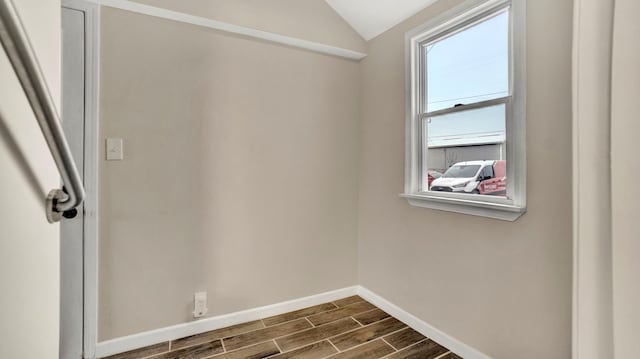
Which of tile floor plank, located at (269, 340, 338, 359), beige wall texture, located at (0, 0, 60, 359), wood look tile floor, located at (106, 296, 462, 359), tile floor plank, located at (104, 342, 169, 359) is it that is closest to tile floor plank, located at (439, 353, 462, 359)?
wood look tile floor, located at (106, 296, 462, 359)

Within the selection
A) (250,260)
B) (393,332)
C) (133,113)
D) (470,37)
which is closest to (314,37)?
(470,37)

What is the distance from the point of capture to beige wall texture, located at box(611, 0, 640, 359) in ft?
3.10

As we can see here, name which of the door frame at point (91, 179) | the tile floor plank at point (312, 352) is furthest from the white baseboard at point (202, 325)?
the tile floor plank at point (312, 352)

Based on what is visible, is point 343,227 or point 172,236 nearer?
point 172,236

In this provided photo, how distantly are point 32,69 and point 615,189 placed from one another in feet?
5.21

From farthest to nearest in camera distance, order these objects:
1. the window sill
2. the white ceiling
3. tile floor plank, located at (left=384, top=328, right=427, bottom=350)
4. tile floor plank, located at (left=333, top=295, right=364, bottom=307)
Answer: tile floor plank, located at (left=333, top=295, right=364, bottom=307) → the white ceiling → tile floor plank, located at (left=384, top=328, right=427, bottom=350) → the window sill

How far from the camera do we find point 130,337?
1851 mm

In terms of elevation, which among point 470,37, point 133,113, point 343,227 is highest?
point 470,37

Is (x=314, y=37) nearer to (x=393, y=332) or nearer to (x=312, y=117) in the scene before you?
(x=312, y=117)

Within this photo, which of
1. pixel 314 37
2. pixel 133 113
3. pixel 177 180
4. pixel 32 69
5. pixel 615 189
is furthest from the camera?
pixel 314 37

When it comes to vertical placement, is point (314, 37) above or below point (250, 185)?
above

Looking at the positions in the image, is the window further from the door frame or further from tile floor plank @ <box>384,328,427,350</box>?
the door frame

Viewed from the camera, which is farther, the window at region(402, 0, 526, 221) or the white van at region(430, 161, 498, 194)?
the white van at region(430, 161, 498, 194)

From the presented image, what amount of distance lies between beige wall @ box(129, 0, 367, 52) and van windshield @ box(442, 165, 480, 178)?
1342 millimetres
